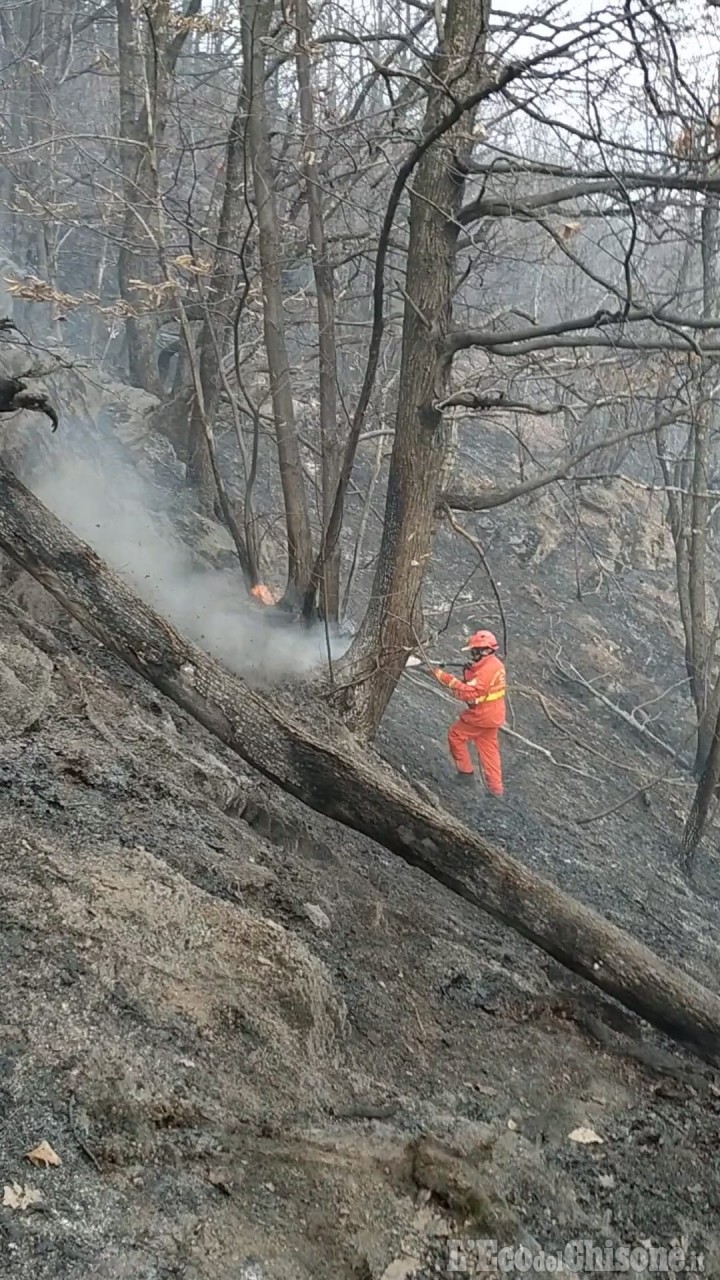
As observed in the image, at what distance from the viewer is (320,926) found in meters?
5.36

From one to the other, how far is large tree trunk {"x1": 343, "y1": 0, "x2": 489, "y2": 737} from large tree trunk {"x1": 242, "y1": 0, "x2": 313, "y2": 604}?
91.5 inches

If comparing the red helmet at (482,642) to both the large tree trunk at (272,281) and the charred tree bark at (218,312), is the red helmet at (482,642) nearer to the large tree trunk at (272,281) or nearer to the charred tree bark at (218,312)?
the large tree trunk at (272,281)

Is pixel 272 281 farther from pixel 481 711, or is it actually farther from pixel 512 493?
pixel 481 711

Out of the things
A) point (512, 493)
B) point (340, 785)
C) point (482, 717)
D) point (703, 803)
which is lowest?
point (703, 803)

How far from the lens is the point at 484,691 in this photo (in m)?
9.59

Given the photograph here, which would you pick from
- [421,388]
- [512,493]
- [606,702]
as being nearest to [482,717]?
[512,493]

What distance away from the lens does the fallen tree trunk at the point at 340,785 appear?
16.9 ft

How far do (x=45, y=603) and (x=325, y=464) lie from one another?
3692 millimetres

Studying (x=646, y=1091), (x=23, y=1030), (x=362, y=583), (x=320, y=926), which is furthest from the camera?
(x=362, y=583)

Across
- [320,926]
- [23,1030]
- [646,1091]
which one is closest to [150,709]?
[320,926]

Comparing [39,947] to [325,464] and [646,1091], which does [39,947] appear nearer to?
[646,1091]

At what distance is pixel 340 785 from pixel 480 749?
15.5 feet

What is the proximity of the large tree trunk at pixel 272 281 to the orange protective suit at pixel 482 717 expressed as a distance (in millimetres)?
1953

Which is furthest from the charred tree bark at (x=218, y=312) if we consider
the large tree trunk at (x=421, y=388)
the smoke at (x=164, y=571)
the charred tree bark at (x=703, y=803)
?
the charred tree bark at (x=703, y=803)
